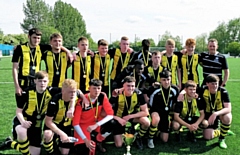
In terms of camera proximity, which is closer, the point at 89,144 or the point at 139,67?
the point at 89,144

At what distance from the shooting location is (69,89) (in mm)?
3752

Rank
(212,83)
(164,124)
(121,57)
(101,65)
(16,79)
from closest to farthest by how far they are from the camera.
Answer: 1. (16,79)
2. (212,83)
3. (164,124)
4. (101,65)
5. (121,57)

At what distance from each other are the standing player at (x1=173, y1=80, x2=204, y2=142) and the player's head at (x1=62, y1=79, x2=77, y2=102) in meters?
1.86

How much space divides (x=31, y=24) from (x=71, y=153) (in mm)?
71669

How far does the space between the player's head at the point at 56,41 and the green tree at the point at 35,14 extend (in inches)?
2706

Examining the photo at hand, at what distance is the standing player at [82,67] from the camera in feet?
16.0

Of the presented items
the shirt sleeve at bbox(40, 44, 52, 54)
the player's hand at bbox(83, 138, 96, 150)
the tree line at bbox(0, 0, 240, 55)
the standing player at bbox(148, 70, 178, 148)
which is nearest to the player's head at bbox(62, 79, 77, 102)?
the player's hand at bbox(83, 138, 96, 150)

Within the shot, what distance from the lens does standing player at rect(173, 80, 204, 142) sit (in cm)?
458

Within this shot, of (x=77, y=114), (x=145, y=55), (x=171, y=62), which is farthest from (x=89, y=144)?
(x=171, y=62)

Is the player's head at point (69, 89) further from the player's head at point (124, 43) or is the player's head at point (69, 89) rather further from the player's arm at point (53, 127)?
the player's head at point (124, 43)

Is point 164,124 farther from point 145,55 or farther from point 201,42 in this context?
point 201,42

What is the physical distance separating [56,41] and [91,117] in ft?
4.91

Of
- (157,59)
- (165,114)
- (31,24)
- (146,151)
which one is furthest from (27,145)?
(31,24)

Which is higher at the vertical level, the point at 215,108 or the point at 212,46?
the point at 212,46
